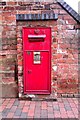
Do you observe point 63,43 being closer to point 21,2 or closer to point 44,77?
point 44,77

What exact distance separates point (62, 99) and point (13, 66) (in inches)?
72.2

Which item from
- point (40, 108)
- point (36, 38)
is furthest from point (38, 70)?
point (40, 108)

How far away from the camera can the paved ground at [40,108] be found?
4699 mm

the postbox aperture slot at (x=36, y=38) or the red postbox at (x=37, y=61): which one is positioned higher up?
the postbox aperture slot at (x=36, y=38)

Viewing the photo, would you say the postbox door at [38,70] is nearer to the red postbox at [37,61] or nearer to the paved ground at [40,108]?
the red postbox at [37,61]

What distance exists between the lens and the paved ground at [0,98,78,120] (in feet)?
15.4

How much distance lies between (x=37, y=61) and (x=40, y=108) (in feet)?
4.61

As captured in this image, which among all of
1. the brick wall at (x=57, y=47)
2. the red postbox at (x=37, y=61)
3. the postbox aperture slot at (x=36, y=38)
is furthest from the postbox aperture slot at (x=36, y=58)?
the brick wall at (x=57, y=47)

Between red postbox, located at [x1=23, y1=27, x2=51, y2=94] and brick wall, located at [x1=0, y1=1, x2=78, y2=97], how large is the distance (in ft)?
1.40

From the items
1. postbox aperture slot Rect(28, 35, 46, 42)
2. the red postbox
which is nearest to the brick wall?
the red postbox

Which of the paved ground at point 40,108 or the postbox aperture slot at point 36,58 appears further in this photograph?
the postbox aperture slot at point 36,58

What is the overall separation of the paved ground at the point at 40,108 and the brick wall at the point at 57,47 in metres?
0.50

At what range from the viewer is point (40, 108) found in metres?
5.20

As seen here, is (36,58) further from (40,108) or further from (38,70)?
(40,108)
